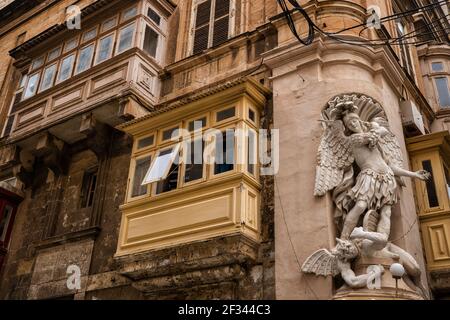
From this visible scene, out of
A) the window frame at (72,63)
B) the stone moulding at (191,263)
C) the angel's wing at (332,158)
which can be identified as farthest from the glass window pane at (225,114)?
the window frame at (72,63)

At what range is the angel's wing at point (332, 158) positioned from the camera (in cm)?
886

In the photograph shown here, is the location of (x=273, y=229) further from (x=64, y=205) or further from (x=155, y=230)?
(x=64, y=205)

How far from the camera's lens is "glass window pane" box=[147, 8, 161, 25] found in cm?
1364

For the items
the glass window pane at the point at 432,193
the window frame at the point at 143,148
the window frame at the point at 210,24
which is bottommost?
the glass window pane at the point at 432,193

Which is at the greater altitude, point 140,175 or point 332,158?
point 140,175

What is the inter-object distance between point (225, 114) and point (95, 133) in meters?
4.14

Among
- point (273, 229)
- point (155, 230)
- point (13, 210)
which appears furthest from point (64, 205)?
point (273, 229)

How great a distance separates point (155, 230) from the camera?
9945 mm

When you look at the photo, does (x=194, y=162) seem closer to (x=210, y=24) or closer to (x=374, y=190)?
(x=374, y=190)

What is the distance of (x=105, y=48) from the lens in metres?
13.5

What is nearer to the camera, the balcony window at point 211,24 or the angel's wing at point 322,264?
the angel's wing at point 322,264

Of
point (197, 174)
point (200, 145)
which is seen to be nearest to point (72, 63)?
point (200, 145)

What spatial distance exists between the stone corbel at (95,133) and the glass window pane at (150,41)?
7.73 ft

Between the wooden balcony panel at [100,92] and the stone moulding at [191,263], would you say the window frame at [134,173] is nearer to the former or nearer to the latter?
the stone moulding at [191,263]
